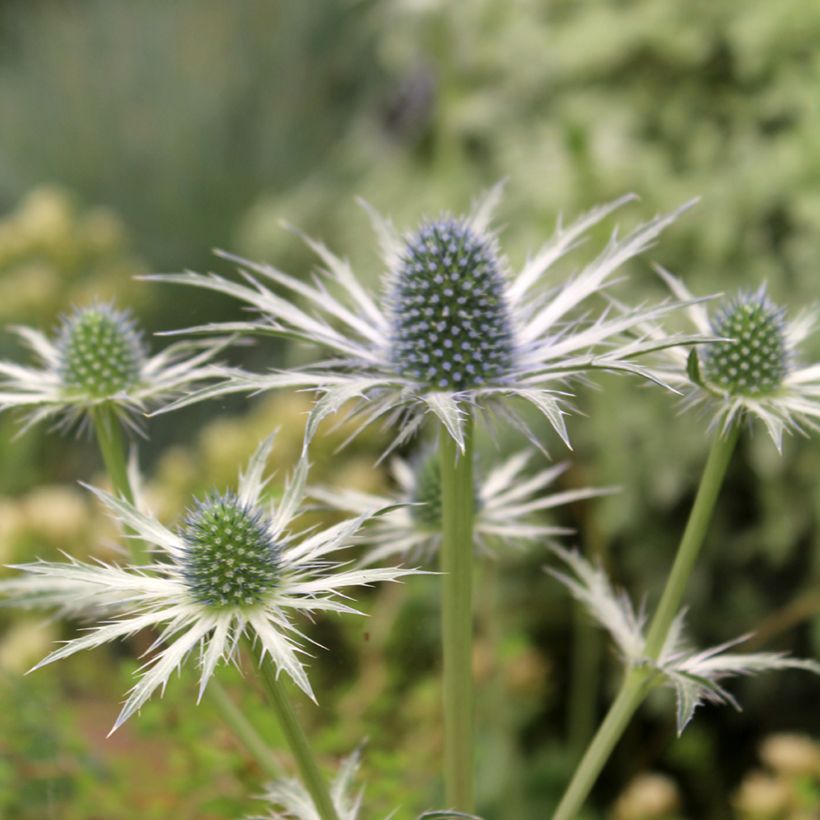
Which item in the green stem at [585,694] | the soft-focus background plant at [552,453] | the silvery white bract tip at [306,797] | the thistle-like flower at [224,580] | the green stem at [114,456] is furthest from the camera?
the green stem at [585,694]

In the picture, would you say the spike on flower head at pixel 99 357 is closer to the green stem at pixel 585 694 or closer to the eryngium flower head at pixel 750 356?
the eryngium flower head at pixel 750 356

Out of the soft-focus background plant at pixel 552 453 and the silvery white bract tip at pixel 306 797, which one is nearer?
the silvery white bract tip at pixel 306 797

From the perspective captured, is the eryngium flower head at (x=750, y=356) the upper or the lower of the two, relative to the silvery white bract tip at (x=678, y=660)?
upper

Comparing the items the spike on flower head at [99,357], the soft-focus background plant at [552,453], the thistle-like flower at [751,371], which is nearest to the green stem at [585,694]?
the soft-focus background plant at [552,453]

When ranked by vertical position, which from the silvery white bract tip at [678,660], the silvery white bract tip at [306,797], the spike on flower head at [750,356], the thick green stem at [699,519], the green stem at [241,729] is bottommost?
the silvery white bract tip at [306,797]

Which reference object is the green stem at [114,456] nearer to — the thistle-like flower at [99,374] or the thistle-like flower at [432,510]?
the thistle-like flower at [99,374]

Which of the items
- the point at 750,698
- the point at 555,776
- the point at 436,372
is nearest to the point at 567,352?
the point at 436,372

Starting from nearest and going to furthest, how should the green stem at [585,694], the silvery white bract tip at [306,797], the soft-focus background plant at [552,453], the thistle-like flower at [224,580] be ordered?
1. the thistle-like flower at [224,580]
2. the silvery white bract tip at [306,797]
3. the soft-focus background plant at [552,453]
4. the green stem at [585,694]
